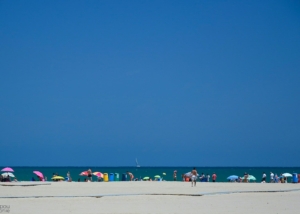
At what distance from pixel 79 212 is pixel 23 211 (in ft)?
6.31

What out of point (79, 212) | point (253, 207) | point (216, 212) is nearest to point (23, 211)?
point (79, 212)

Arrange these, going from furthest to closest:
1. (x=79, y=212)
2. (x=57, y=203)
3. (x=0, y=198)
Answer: (x=0, y=198) → (x=57, y=203) → (x=79, y=212)

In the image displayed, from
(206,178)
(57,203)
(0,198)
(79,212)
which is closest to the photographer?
(79,212)

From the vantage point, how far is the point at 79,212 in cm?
1705

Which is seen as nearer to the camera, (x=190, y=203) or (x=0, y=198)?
(x=190, y=203)

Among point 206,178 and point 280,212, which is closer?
point 280,212

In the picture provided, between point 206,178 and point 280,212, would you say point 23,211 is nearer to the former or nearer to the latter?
point 280,212

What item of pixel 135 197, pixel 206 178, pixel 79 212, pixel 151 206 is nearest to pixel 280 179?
pixel 206 178

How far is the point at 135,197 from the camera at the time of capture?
23344mm

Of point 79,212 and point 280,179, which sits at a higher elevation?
point 280,179

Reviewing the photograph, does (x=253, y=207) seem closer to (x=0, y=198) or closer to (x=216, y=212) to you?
(x=216, y=212)

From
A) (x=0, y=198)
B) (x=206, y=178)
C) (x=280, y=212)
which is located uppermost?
(x=206, y=178)

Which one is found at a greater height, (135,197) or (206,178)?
(206,178)

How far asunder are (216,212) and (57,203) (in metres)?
6.75
